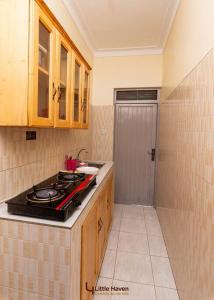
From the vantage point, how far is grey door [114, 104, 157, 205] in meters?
3.40

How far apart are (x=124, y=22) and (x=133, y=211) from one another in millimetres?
2783

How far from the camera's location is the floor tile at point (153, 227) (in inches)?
102

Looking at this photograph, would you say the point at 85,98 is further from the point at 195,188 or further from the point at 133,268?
the point at 133,268

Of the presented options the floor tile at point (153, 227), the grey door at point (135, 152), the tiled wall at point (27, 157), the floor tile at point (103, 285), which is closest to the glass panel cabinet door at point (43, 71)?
the tiled wall at point (27, 157)

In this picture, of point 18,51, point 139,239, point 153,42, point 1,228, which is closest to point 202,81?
point 18,51

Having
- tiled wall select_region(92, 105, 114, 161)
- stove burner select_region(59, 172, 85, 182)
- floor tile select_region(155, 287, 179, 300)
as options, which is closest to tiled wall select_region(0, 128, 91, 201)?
stove burner select_region(59, 172, 85, 182)

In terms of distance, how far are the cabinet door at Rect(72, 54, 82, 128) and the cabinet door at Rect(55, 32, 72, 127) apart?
5.3 inches

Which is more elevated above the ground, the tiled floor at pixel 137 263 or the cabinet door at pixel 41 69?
the cabinet door at pixel 41 69

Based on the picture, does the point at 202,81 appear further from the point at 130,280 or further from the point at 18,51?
the point at 130,280

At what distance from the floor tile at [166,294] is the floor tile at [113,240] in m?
0.67

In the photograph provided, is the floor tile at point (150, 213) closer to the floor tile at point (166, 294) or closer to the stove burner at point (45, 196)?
the floor tile at point (166, 294)

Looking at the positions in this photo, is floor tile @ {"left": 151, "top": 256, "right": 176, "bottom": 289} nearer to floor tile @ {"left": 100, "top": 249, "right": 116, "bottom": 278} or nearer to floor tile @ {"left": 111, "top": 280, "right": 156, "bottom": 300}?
floor tile @ {"left": 111, "top": 280, "right": 156, "bottom": 300}

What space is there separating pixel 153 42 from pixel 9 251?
317 centimetres

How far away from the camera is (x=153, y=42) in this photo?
2961 millimetres
